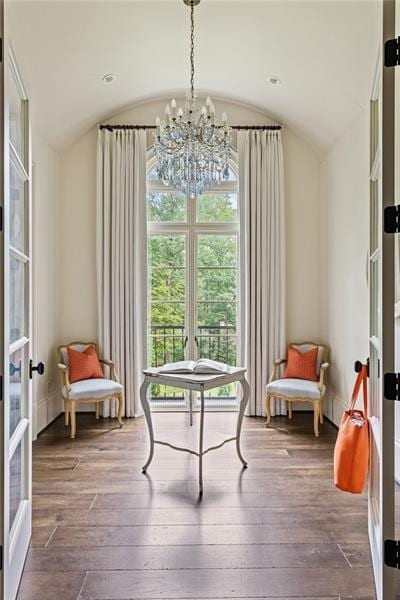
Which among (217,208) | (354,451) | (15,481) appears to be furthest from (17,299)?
(217,208)

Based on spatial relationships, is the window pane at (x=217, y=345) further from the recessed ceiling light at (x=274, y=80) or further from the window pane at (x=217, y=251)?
the recessed ceiling light at (x=274, y=80)

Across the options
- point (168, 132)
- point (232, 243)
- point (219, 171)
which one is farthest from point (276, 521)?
point (232, 243)

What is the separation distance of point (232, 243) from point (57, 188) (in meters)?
2.03

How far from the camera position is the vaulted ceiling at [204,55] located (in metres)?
3.30

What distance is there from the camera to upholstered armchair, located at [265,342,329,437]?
4500 millimetres

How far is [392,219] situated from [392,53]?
0.58m

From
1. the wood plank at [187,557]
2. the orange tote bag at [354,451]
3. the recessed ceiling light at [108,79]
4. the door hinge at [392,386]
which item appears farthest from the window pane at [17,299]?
the recessed ceiling light at [108,79]

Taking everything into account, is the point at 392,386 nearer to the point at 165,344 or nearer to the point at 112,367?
the point at 112,367

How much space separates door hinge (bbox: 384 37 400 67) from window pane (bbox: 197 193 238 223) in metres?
3.76

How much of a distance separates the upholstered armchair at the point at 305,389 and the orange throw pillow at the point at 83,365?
5.89 feet

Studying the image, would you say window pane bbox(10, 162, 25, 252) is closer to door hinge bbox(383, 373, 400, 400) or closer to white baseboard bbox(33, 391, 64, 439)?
door hinge bbox(383, 373, 400, 400)

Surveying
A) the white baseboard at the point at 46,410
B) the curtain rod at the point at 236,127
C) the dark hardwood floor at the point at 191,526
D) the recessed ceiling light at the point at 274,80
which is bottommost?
the dark hardwood floor at the point at 191,526

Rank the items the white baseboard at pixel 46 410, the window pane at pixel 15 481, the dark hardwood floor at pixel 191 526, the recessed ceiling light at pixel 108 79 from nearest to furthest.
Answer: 1. the window pane at pixel 15 481
2. the dark hardwood floor at pixel 191 526
3. the recessed ceiling light at pixel 108 79
4. the white baseboard at pixel 46 410

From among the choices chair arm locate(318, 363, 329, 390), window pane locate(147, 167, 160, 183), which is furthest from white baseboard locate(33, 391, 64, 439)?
chair arm locate(318, 363, 329, 390)
